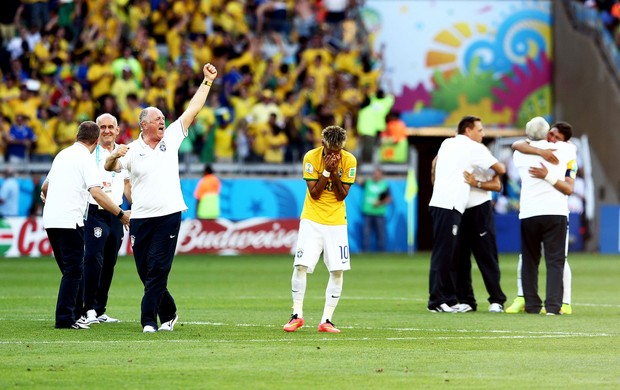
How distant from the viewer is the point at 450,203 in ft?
59.6

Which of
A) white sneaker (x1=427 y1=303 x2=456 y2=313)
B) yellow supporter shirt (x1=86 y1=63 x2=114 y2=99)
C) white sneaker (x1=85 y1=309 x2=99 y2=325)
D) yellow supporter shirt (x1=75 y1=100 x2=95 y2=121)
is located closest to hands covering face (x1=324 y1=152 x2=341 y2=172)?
white sneaker (x1=85 y1=309 x2=99 y2=325)

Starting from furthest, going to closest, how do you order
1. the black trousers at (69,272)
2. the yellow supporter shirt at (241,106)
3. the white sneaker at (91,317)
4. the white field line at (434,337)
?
the yellow supporter shirt at (241,106) < the white sneaker at (91,317) < the black trousers at (69,272) < the white field line at (434,337)

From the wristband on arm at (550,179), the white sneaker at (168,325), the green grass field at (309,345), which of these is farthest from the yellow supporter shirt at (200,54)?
the white sneaker at (168,325)

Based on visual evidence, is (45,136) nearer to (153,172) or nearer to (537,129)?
(537,129)

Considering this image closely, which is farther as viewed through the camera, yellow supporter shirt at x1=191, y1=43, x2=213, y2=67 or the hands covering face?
yellow supporter shirt at x1=191, y1=43, x2=213, y2=67

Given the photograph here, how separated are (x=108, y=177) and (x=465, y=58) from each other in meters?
25.9

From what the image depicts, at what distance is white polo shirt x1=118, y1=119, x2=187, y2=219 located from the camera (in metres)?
14.4

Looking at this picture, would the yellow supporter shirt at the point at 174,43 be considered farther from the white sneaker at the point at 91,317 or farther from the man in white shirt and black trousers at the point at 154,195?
the man in white shirt and black trousers at the point at 154,195

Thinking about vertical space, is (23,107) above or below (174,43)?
below

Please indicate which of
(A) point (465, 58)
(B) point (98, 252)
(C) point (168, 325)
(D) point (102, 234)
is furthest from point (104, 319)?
(A) point (465, 58)

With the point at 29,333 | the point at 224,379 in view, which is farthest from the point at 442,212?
the point at 224,379

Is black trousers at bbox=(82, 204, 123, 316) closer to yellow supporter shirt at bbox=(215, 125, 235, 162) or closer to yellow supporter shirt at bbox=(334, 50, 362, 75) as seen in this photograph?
yellow supporter shirt at bbox=(215, 125, 235, 162)

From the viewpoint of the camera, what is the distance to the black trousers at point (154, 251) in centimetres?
1438

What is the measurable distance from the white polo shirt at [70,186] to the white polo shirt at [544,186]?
5.83 metres
